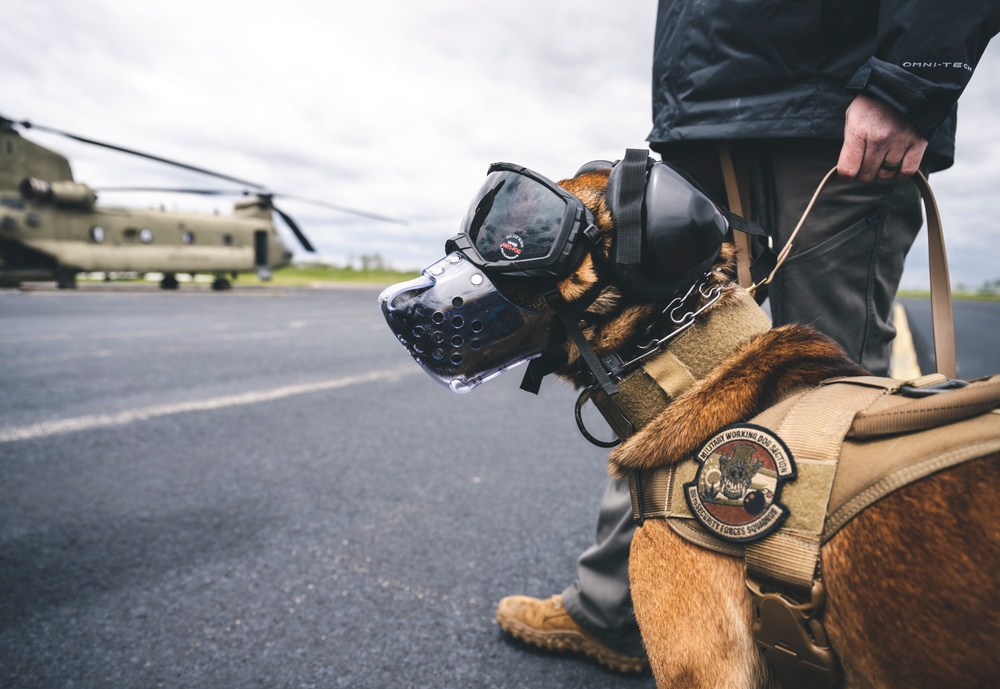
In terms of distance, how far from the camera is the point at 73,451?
3.15 meters

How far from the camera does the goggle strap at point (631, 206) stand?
42.6 inches

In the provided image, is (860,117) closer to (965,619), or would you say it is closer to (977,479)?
(977,479)

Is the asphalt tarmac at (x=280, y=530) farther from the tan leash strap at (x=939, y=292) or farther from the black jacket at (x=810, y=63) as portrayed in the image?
the black jacket at (x=810, y=63)

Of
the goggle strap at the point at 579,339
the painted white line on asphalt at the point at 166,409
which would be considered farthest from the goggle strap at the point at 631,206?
the painted white line on asphalt at the point at 166,409

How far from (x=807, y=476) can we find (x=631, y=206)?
0.59 m

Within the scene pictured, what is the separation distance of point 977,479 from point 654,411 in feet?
1.76

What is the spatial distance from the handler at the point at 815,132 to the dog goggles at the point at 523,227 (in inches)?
21.4

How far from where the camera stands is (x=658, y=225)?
1063 mm

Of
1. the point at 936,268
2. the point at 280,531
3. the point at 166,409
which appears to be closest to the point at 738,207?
the point at 936,268

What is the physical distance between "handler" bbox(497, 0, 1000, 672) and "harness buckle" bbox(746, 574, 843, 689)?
62cm

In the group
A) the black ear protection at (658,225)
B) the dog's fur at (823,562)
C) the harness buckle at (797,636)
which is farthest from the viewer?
the black ear protection at (658,225)

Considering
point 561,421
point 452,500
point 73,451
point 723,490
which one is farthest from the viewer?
point 561,421

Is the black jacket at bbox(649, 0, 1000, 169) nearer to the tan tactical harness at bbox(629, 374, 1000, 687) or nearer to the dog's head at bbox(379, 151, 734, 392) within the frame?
the dog's head at bbox(379, 151, 734, 392)

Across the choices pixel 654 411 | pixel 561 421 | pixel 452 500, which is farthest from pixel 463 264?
pixel 561 421
